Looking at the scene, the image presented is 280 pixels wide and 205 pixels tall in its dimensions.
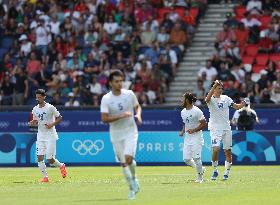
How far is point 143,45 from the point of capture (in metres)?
41.3

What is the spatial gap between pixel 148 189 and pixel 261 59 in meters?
18.0

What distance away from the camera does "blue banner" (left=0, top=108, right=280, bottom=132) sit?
36.8m

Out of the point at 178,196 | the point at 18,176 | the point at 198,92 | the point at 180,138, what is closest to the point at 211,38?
the point at 198,92

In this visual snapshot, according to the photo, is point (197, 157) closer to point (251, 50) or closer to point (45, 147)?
point (45, 147)

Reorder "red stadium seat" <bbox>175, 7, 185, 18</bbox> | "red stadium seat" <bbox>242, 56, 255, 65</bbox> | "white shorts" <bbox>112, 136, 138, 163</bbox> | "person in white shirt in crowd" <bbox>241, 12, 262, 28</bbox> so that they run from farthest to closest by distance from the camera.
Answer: "red stadium seat" <bbox>175, 7, 185, 18</bbox>
"person in white shirt in crowd" <bbox>241, 12, 262, 28</bbox>
"red stadium seat" <bbox>242, 56, 255, 65</bbox>
"white shorts" <bbox>112, 136, 138, 163</bbox>

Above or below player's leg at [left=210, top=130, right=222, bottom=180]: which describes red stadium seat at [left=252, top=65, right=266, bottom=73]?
above

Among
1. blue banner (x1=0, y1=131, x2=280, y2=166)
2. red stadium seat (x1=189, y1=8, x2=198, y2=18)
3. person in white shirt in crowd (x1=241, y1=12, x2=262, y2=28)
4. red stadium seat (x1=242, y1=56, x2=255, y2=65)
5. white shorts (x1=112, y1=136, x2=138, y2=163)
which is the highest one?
red stadium seat (x1=189, y1=8, x2=198, y2=18)

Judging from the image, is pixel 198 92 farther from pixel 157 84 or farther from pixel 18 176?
pixel 18 176

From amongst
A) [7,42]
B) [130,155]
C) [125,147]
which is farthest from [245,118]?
[130,155]

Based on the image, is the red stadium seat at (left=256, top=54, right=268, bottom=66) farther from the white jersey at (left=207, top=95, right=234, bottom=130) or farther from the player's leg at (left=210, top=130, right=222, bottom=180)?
the player's leg at (left=210, top=130, right=222, bottom=180)

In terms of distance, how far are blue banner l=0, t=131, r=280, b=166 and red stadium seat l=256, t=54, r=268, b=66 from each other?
4333mm

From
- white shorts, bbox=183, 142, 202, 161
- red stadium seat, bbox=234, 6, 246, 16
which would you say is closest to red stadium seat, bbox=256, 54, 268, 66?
red stadium seat, bbox=234, 6, 246, 16

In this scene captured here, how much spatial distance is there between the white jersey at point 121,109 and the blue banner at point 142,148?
16.3 m

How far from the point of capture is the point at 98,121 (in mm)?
38438
